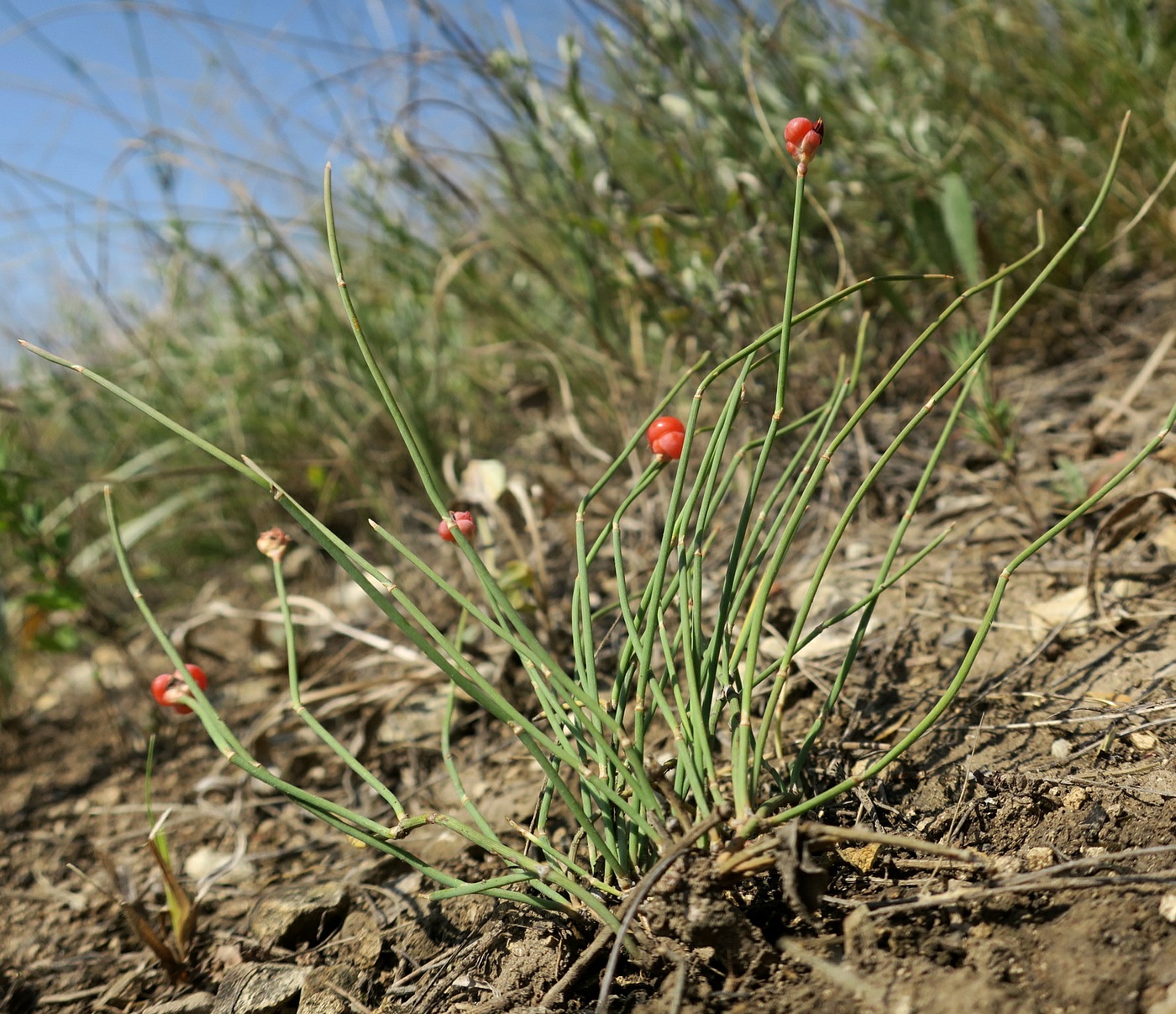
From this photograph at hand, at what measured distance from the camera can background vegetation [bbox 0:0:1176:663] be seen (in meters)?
1.86

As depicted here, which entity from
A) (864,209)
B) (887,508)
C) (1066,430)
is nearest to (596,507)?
(887,508)

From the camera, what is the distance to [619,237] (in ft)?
6.33

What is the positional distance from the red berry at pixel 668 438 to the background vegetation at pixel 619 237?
0.80m

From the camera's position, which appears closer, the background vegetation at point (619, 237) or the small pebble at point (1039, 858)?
the small pebble at point (1039, 858)

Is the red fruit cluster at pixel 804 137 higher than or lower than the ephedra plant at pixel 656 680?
higher

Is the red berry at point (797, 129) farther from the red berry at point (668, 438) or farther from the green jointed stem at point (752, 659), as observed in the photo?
the red berry at point (668, 438)

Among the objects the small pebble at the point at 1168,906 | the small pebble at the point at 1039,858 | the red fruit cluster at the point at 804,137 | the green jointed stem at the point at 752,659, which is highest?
the red fruit cluster at the point at 804,137

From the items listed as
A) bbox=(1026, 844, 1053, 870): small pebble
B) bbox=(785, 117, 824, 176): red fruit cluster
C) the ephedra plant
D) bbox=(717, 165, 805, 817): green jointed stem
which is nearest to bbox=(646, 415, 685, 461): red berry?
the ephedra plant

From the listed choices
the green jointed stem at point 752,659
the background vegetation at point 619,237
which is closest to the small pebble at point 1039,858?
the green jointed stem at point 752,659

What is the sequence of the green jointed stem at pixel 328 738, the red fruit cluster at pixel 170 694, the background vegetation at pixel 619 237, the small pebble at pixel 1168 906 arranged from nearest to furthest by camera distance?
the small pebble at pixel 1168 906, the green jointed stem at pixel 328 738, the red fruit cluster at pixel 170 694, the background vegetation at pixel 619 237

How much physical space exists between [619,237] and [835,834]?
1.48 metres

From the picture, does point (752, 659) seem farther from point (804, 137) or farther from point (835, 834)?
point (804, 137)

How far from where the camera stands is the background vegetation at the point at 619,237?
6.09ft

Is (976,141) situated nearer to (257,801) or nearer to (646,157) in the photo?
(646,157)
